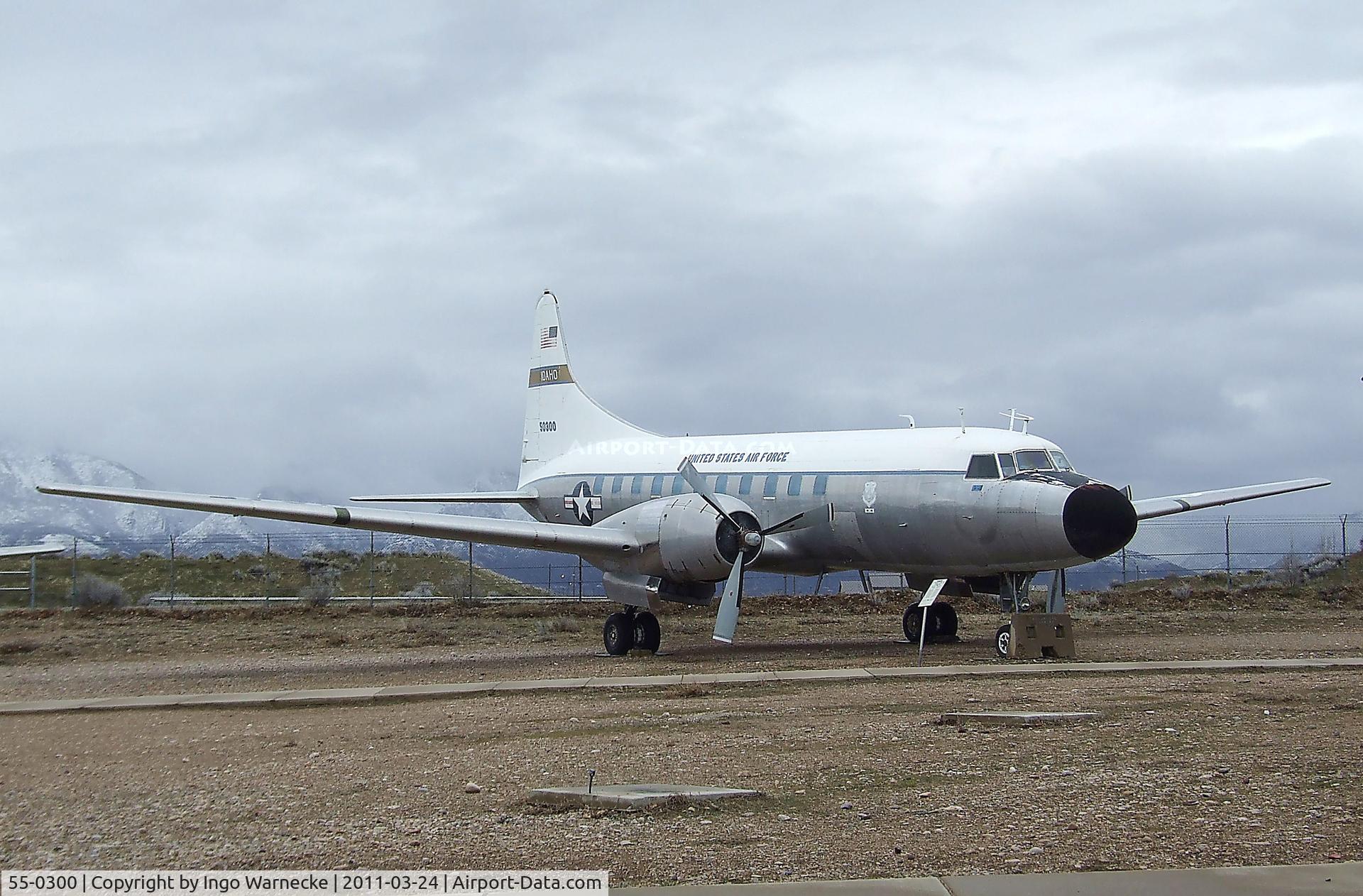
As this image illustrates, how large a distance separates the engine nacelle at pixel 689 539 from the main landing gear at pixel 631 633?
0.86m

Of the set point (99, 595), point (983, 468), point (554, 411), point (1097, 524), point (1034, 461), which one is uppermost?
point (554, 411)

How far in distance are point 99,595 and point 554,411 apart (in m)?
15.3

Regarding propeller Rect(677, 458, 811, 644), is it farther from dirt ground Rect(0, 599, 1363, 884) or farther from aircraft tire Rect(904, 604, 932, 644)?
aircraft tire Rect(904, 604, 932, 644)

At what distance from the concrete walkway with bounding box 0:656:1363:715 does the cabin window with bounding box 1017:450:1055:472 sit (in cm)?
367

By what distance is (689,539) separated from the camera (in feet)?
67.4

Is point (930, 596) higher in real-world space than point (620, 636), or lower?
higher

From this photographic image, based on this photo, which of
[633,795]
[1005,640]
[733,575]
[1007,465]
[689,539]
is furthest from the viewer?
[733,575]

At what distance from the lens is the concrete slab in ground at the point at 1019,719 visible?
36.3ft

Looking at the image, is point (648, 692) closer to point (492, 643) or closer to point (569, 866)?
point (569, 866)

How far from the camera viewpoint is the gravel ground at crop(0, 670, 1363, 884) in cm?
657

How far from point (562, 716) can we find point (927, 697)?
3.75 metres

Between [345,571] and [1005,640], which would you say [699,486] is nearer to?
[1005,640]

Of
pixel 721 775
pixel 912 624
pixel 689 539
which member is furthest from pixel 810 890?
pixel 912 624

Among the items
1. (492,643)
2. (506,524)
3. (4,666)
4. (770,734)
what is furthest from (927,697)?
(4,666)
